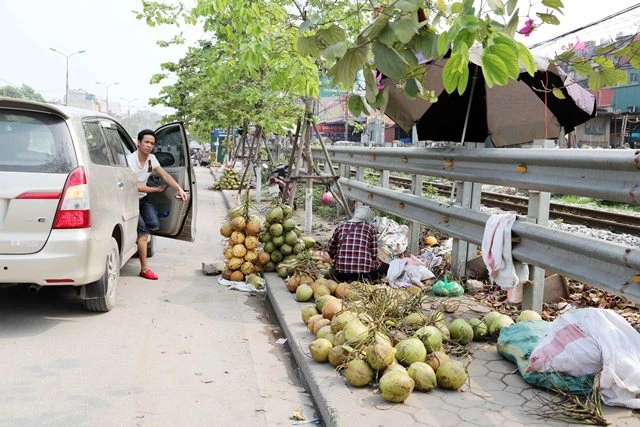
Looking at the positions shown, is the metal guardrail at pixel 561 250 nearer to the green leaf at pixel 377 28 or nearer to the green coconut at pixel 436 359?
the green coconut at pixel 436 359

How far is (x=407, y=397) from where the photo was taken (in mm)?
3725

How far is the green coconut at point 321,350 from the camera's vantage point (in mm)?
4371

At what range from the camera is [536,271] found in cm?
494

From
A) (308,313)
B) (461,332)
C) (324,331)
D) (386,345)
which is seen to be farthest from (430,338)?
(308,313)

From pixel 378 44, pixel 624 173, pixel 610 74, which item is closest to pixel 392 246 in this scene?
pixel 624 173

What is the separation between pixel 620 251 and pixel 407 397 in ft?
5.00

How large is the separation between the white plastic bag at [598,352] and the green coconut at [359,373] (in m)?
1.00

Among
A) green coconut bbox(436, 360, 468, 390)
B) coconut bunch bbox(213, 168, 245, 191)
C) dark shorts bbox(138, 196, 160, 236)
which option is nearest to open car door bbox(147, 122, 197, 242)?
dark shorts bbox(138, 196, 160, 236)

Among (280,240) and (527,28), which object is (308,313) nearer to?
(280,240)

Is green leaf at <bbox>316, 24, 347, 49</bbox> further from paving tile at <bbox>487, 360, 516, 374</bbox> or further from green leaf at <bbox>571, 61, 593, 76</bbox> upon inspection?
paving tile at <bbox>487, 360, 516, 374</bbox>

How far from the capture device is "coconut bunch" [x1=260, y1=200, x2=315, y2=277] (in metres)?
7.36

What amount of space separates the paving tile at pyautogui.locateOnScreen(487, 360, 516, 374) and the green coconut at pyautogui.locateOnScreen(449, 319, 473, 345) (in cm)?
28

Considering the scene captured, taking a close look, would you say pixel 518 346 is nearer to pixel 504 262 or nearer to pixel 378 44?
pixel 504 262

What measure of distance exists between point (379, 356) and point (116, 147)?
14.2 feet
